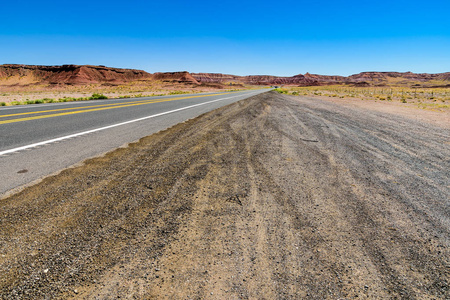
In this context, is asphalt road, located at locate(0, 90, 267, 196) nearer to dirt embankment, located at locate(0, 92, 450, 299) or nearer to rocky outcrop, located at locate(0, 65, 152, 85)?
dirt embankment, located at locate(0, 92, 450, 299)

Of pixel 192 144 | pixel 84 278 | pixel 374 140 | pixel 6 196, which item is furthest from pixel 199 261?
pixel 374 140

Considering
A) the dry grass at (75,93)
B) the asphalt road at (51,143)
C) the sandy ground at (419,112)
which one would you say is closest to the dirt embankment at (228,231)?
the asphalt road at (51,143)

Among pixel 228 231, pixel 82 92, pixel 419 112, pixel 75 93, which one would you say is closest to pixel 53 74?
pixel 82 92

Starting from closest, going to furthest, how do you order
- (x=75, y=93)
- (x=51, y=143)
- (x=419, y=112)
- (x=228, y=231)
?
(x=228, y=231), (x=51, y=143), (x=419, y=112), (x=75, y=93)

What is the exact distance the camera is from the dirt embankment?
1.47 meters

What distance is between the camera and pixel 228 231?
198 centimetres

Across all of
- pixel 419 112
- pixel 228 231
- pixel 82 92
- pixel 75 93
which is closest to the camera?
pixel 228 231

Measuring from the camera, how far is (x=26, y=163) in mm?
3416

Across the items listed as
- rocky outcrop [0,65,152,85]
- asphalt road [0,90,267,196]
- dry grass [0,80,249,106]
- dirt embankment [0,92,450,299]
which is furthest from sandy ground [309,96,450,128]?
rocky outcrop [0,65,152,85]

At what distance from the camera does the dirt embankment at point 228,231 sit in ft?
4.82

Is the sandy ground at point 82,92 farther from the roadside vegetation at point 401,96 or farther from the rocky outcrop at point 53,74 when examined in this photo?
the rocky outcrop at point 53,74

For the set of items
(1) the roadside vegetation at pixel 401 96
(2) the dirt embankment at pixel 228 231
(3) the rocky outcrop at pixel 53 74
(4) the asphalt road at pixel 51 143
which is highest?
(3) the rocky outcrop at pixel 53 74

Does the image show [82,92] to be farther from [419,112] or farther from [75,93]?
[419,112]

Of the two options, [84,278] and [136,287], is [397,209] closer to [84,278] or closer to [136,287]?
[136,287]
